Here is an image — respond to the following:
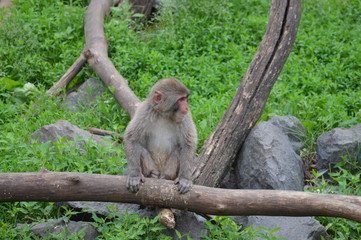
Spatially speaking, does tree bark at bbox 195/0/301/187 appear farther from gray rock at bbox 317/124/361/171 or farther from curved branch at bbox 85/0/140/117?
curved branch at bbox 85/0/140/117

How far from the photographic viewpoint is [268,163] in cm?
631

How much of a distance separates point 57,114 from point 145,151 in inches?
104

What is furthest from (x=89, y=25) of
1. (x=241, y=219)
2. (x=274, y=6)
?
(x=241, y=219)

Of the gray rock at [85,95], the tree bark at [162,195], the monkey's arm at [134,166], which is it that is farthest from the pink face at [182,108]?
the gray rock at [85,95]

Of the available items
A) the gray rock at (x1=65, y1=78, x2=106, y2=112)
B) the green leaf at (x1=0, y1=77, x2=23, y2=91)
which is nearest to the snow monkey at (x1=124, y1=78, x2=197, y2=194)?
the gray rock at (x1=65, y1=78, x2=106, y2=112)

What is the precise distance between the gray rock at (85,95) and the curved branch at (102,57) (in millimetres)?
233

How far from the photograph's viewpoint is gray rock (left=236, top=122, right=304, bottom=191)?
246 inches

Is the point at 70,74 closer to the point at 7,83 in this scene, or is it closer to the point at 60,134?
the point at 7,83

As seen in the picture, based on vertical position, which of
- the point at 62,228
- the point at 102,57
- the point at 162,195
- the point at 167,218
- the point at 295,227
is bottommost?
the point at 62,228

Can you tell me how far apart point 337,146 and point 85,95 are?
402cm

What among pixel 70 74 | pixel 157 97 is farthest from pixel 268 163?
pixel 70 74

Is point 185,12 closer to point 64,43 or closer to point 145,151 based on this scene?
point 64,43

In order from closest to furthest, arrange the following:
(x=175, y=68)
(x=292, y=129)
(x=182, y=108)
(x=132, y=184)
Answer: (x=132, y=184), (x=182, y=108), (x=292, y=129), (x=175, y=68)

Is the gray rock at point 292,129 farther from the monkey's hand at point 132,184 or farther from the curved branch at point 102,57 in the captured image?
the monkey's hand at point 132,184
